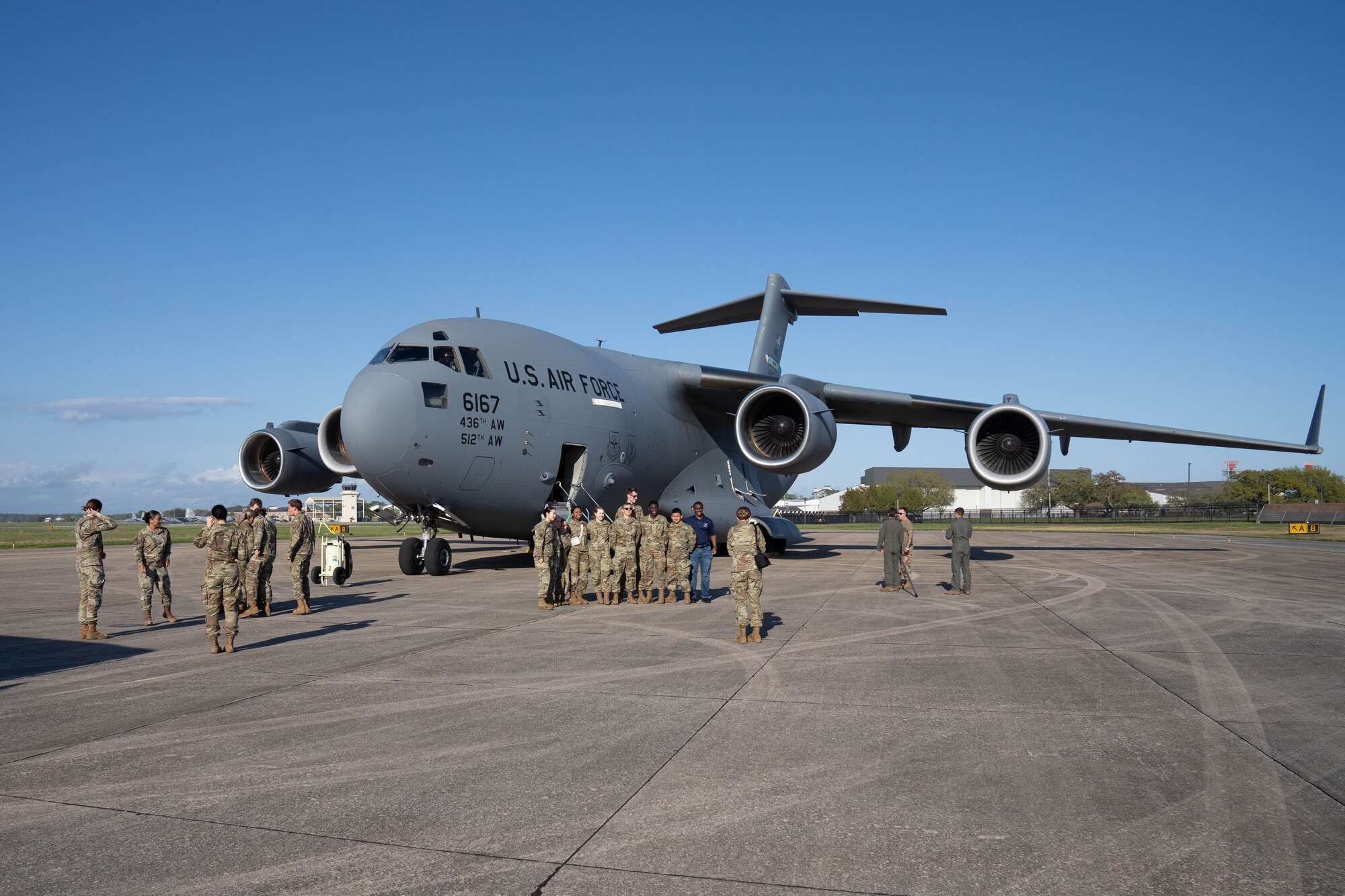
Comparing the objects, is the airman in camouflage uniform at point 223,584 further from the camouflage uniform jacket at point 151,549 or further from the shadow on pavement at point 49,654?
the camouflage uniform jacket at point 151,549

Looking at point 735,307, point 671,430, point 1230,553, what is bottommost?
point 1230,553

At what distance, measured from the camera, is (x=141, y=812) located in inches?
160

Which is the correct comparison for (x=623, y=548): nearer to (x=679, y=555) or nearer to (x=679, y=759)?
(x=679, y=555)

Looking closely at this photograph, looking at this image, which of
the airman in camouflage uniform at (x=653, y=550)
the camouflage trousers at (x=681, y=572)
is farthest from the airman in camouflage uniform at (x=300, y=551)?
the camouflage trousers at (x=681, y=572)

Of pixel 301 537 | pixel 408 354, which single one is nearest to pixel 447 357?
pixel 408 354

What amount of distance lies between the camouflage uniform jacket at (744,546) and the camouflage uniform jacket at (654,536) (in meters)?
3.96

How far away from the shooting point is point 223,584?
8570mm

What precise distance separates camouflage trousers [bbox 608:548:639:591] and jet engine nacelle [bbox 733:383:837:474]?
5884mm

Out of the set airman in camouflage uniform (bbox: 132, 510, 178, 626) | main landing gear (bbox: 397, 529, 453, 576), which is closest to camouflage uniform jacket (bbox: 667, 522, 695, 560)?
main landing gear (bbox: 397, 529, 453, 576)

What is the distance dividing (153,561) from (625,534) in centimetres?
611

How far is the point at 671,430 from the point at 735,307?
715cm

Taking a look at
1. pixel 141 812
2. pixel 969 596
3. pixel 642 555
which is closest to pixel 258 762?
pixel 141 812

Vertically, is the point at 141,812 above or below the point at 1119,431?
below

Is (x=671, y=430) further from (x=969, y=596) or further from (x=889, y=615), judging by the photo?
(x=889, y=615)
